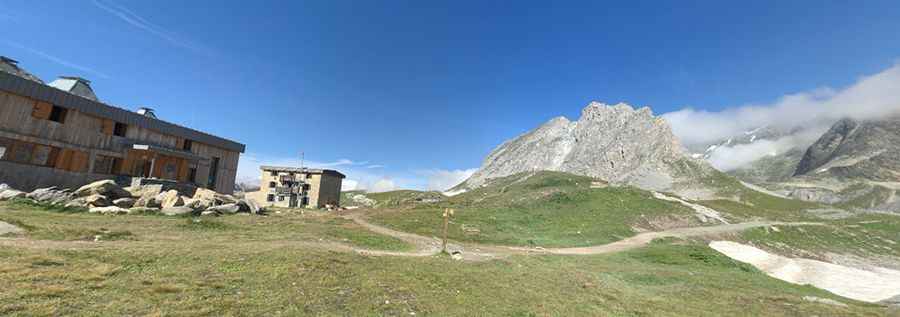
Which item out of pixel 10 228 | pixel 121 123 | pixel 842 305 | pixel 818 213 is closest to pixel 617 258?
pixel 842 305

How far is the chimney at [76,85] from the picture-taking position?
47781 mm

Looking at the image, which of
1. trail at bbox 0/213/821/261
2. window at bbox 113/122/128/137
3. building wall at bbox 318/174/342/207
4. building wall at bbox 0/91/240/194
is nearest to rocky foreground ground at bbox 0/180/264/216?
building wall at bbox 0/91/240/194

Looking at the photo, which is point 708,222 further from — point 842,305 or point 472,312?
point 472,312

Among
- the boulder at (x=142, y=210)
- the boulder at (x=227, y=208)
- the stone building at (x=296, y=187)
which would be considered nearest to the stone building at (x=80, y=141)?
the boulder at (x=227, y=208)

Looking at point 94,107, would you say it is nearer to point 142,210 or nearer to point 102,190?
point 102,190

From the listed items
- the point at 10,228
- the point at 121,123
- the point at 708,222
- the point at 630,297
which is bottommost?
the point at 630,297

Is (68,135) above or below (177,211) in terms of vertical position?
above

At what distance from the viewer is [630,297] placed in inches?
752

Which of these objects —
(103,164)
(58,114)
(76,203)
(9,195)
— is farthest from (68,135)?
(76,203)

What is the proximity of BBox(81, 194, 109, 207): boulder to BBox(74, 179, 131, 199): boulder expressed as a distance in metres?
1.09

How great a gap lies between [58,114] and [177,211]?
20.9 metres

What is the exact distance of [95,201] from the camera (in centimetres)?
2947

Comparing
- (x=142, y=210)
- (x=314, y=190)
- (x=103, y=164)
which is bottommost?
(x=142, y=210)

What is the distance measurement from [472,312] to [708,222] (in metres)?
71.2
